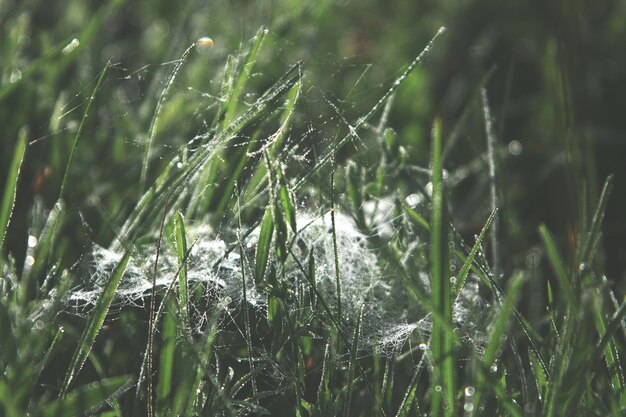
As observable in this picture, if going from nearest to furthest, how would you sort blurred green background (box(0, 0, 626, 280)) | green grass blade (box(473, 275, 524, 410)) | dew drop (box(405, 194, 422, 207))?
green grass blade (box(473, 275, 524, 410))
dew drop (box(405, 194, 422, 207))
blurred green background (box(0, 0, 626, 280))

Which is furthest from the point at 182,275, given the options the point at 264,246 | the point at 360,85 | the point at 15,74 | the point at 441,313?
the point at 360,85

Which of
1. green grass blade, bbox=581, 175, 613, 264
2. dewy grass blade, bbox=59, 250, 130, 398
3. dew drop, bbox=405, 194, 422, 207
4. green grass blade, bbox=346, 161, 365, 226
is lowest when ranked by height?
dewy grass blade, bbox=59, 250, 130, 398

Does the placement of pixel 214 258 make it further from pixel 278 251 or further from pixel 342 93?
pixel 342 93

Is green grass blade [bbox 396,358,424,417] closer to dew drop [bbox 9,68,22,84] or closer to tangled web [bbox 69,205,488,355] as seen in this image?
tangled web [bbox 69,205,488,355]

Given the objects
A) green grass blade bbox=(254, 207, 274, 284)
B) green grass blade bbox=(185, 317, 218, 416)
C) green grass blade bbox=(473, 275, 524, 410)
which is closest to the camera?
green grass blade bbox=(473, 275, 524, 410)

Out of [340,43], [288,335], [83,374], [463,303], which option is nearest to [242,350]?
[288,335]

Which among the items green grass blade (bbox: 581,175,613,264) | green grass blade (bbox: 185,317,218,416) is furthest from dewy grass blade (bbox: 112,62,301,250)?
green grass blade (bbox: 581,175,613,264)

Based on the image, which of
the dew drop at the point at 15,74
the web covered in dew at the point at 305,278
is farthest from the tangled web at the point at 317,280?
the dew drop at the point at 15,74

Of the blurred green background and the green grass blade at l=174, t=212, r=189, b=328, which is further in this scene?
the blurred green background
